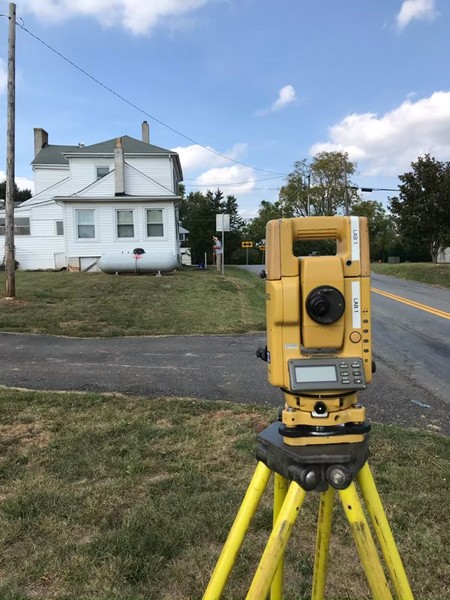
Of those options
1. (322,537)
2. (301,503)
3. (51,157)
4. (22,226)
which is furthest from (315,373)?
(51,157)

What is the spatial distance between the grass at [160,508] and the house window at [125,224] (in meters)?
18.0

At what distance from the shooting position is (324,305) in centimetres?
155

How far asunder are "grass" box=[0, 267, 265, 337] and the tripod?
8.65 metres

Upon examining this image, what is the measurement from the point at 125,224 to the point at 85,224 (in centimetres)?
180

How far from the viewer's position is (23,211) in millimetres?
25094

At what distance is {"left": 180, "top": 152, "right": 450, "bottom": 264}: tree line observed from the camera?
81.7 ft

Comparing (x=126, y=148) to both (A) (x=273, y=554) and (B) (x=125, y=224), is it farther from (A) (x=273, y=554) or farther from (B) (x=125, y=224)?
(A) (x=273, y=554)

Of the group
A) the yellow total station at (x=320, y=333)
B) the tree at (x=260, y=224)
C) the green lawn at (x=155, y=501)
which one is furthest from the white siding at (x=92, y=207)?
the tree at (x=260, y=224)

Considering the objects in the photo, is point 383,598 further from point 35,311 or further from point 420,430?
point 35,311

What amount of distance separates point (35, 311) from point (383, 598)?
1140cm

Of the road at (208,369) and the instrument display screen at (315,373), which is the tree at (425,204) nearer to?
the road at (208,369)

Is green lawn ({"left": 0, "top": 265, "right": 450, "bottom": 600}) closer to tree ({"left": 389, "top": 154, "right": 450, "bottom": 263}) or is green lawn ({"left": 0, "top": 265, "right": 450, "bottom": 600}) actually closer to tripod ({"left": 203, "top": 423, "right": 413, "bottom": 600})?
tripod ({"left": 203, "top": 423, "right": 413, "bottom": 600})

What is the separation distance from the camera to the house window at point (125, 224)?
22047 millimetres

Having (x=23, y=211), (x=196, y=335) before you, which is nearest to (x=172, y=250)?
(x=23, y=211)
